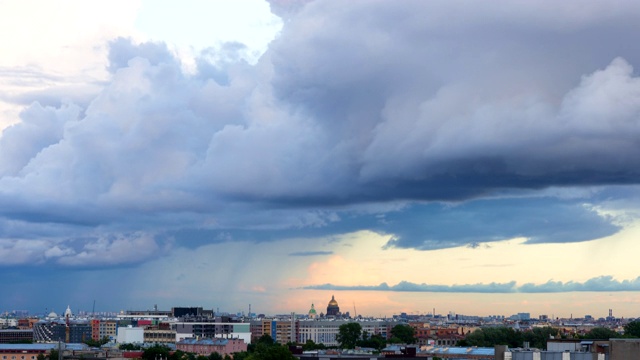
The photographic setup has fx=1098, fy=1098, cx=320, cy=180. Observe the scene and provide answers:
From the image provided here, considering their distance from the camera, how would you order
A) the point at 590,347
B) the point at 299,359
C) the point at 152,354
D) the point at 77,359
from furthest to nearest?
1. the point at 152,354
2. the point at 77,359
3. the point at 299,359
4. the point at 590,347

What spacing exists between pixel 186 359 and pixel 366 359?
60.6 m

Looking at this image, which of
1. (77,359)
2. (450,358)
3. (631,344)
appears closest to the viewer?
(631,344)

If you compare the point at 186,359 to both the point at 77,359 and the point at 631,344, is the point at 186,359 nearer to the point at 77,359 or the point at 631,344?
the point at 77,359

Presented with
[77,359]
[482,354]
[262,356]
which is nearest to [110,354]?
[77,359]

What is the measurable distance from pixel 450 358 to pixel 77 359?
70.8 meters

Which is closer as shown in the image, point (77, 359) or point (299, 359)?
point (299, 359)

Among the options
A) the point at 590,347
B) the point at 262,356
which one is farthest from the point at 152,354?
the point at 590,347

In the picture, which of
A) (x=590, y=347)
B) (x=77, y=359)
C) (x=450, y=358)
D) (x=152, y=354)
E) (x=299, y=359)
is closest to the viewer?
(x=590, y=347)

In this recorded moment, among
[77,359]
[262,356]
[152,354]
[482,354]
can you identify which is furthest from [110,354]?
[482,354]

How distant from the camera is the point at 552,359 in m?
73.2

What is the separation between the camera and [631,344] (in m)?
72.1

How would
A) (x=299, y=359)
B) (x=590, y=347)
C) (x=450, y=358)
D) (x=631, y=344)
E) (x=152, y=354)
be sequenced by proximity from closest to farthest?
(x=631, y=344) < (x=590, y=347) < (x=299, y=359) < (x=152, y=354) < (x=450, y=358)

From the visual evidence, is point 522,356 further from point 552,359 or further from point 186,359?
point 186,359

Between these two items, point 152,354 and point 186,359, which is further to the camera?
point 186,359
